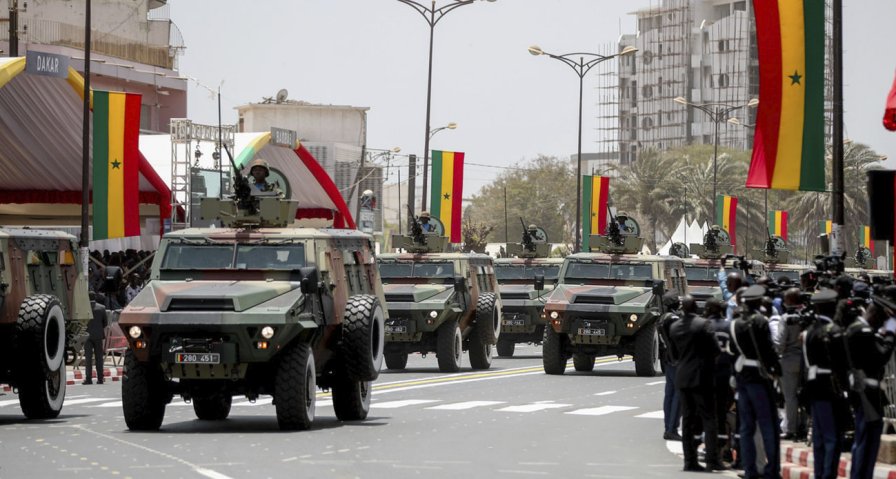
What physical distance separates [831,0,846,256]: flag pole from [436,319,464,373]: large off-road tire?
34.0 feet

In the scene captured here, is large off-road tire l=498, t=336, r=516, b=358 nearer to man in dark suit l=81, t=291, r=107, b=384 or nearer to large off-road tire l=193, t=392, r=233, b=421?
man in dark suit l=81, t=291, r=107, b=384

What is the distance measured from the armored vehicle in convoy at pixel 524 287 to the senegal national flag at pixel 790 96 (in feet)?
49.7

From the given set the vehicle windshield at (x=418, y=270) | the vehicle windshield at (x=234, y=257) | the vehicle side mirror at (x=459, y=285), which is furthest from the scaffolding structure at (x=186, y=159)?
the vehicle windshield at (x=234, y=257)

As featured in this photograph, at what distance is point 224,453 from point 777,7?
8.19m

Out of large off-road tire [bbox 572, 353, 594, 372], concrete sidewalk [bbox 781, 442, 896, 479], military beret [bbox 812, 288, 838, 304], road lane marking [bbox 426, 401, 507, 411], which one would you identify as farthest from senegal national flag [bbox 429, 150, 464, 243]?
military beret [bbox 812, 288, 838, 304]

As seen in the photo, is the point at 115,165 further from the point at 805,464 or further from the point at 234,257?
the point at 805,464

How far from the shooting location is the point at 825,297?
13.2 metres

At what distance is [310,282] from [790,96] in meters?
5.71

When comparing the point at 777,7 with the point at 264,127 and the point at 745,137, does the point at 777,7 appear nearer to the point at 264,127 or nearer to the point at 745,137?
the point at 264,127

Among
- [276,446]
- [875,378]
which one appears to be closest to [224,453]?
[276,446]

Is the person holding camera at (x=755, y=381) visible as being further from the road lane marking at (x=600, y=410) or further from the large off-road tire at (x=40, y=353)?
the large off-road tire at (x=40, y=353)

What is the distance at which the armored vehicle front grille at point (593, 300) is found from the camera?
1137 inches

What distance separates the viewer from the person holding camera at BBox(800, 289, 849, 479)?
1285 centimetres

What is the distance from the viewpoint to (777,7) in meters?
19.8
